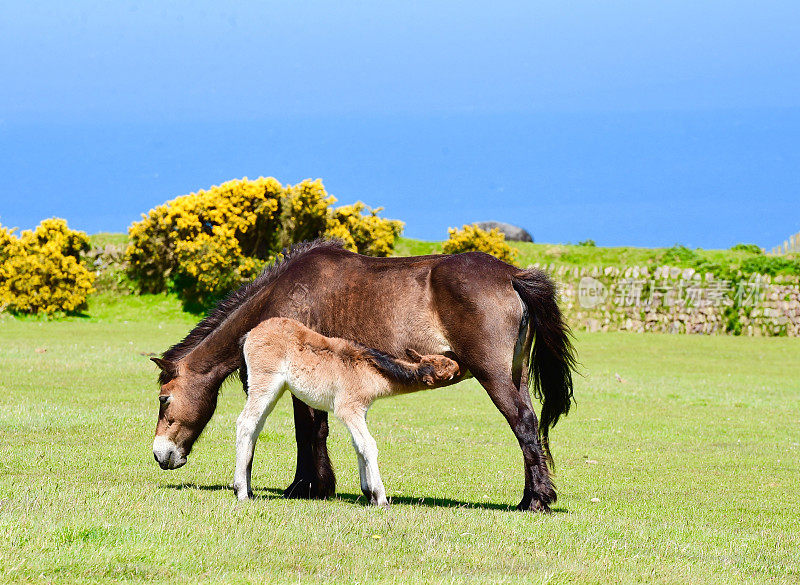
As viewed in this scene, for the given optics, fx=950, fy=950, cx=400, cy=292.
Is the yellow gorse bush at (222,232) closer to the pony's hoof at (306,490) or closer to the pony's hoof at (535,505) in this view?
the pony's hoof at (306,490)

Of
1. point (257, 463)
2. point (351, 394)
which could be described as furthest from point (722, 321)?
point (351, 394)

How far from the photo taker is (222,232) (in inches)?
1553

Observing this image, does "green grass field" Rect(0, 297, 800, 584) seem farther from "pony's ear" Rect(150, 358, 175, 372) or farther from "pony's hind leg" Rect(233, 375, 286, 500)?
"pony's ear" Rect(150, 358, 175, 372)

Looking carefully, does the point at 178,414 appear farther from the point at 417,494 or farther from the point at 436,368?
the point at 436,368

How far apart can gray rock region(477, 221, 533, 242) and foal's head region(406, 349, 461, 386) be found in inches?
1905

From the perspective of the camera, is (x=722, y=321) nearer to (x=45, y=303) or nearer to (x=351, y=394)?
(x=45, y=303)

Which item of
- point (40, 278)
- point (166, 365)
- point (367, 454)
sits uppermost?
point (40, 278)

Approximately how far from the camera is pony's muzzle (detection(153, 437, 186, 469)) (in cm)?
907

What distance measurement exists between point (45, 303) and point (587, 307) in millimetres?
22509

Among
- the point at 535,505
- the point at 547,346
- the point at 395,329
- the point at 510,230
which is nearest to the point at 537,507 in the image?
the point at 535,505

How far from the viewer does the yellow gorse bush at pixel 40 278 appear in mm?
37875

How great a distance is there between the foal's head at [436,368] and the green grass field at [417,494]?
1.13 m

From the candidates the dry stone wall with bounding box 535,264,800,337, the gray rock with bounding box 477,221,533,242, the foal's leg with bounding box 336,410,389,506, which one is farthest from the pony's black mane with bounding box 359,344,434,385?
the gray rock with bounding box 477,221,533,242

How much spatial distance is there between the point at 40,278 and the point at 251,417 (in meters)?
32.6
